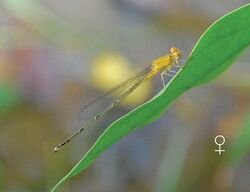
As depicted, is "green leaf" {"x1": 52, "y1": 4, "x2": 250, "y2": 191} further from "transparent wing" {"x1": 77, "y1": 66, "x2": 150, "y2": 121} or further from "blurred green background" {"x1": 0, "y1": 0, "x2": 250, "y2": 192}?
"blurred green background" {"x1": 0, "y1": 0, "x2": 250, "y2": 192}

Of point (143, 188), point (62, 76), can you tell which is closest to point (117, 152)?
point (143, 188)

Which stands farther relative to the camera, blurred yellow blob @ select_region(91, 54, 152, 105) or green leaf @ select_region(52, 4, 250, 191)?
blurred yellow blob @ select_region(91, 54, 152, 105)

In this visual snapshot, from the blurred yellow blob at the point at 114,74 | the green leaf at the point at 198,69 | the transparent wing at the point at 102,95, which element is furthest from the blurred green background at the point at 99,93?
the green leaf at the point at 198,69

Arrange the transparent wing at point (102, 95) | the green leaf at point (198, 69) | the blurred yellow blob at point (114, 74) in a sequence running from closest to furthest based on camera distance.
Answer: the green leaf at point (198, 69), the transparent wing at point (102, 95), the blurred yellow blob at point (114, 74)

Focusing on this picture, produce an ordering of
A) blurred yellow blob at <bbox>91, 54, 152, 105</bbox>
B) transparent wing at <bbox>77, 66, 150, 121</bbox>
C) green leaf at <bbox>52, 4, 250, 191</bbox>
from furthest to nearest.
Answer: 1. blurred yellow blob at <bbox>91, 54, 152, 105</bbox>
2. transparent wing at <bbox>77, 66, 150, 121</bbox>
3. green leaf at <bbox>52, 4, 250, 191</bbox>

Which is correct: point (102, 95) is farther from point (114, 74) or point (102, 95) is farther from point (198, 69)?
point (198, 69)

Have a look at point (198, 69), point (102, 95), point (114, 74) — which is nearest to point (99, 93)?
point (114, 74)

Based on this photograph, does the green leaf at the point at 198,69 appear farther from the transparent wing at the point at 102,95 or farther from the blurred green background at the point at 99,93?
the blurred green background at the point at 99,93

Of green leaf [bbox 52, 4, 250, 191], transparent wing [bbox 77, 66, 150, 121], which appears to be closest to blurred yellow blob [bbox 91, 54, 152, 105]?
transparent wing [bbox 77, 66, 150, 121]
